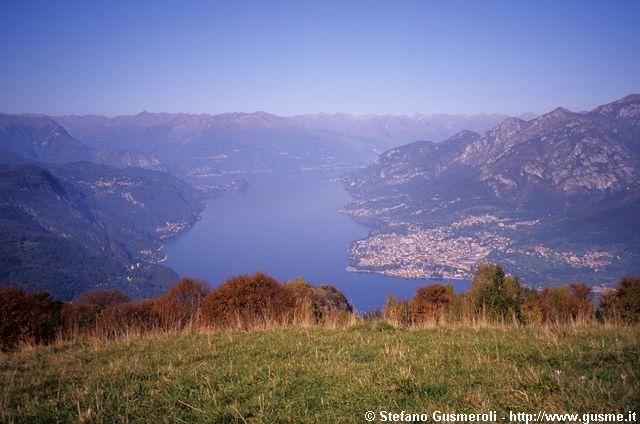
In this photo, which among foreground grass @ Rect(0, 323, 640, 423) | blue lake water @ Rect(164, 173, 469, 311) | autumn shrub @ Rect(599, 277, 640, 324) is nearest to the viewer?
foreground grass @ Rect(0, 323, 640, 423)

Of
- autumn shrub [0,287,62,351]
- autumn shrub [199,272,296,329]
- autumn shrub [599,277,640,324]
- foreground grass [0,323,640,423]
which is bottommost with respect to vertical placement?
autumn shrub [199,272,296,329]

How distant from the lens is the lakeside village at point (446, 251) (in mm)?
127663

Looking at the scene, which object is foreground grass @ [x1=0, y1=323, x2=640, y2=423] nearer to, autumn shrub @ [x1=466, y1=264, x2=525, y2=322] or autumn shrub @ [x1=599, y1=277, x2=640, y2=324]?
autumn shrub @ [x1=466, y1=264, x2=525, y2=322]

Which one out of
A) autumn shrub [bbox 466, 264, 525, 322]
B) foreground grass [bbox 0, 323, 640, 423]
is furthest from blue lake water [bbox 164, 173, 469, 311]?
foreground grass [bbox 0, 323, 640, 423]

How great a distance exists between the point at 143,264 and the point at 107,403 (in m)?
169

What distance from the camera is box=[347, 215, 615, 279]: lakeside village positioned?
12766cm

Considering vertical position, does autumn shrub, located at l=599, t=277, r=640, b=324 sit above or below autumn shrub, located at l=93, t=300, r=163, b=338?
below

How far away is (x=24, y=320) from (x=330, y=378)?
12.0 meters

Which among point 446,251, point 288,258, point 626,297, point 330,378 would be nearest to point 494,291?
point 626,297

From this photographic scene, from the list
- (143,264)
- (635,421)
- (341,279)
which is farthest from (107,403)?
(143,264)

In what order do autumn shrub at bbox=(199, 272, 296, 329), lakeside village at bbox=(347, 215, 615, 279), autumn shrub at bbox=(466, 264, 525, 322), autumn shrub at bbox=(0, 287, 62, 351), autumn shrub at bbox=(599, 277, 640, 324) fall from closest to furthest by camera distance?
1. autumn shrub at bbox=(0, 287, 62, 351)
2. autumn shrub at bbox=(599, 277, 640, 324)
3. autumn shrub at bbox=(466, 264, 525, 322)
4. autumn shrub at bbox=(199, 272, 296, 329)
5. lakeside village at bbox=(347, 215, 615, 279)

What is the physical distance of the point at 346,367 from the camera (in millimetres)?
5172

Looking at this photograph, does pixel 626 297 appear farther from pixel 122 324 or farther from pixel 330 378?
pixel 122 324

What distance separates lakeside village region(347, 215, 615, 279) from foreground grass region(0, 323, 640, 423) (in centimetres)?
12004
